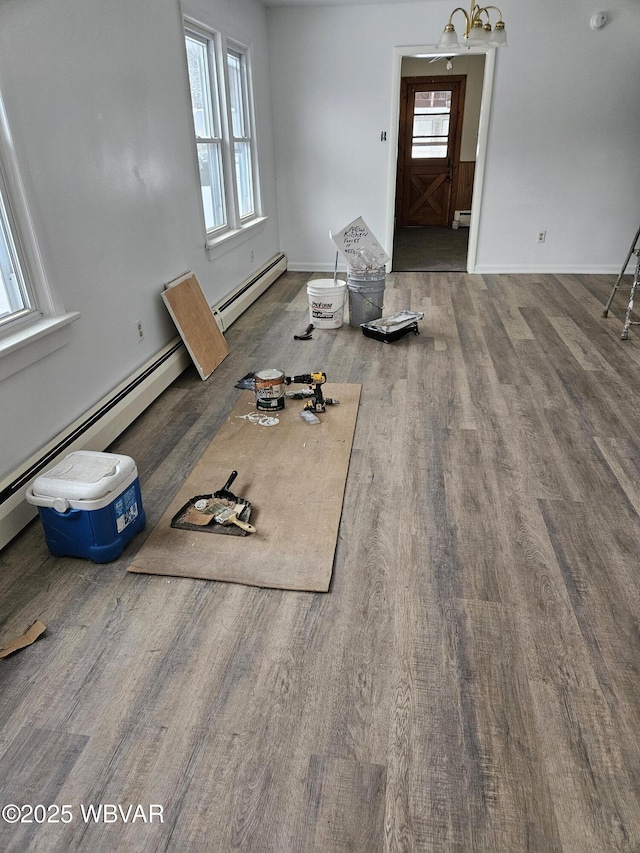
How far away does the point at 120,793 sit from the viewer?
4.56 feet

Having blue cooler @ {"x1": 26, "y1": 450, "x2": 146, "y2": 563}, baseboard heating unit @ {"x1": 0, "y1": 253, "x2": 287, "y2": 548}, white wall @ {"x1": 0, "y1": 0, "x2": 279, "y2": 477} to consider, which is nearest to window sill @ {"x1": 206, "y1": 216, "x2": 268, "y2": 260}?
white wall @ {"x1": 0, "y1": 0, "x2": 279, "y2": 477}

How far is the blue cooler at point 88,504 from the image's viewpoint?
6.61ft

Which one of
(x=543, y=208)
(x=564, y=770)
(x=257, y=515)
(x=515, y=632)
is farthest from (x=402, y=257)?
(x=564, y=770)

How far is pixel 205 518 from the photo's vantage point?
92.0 inches

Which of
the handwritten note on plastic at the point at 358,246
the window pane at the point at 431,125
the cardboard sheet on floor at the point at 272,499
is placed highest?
the window pane at the point at 431,125

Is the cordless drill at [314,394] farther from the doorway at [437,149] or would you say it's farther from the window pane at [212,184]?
the doorway at [437,149]

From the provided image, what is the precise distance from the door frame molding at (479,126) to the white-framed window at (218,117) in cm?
155

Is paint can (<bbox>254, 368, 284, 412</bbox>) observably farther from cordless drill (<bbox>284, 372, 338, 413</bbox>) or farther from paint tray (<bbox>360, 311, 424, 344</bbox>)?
paint tray (<bbox>360, 311, 424, 344</bbox>)

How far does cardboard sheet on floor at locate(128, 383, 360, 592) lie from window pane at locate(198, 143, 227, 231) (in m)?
1.99

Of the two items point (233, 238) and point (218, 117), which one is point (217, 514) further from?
point (218, 117)

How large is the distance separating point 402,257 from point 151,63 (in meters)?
4.41

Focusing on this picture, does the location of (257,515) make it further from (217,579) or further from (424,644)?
(424,644)

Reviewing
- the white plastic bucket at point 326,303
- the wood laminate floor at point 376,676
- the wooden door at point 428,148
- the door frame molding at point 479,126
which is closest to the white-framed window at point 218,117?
the white plastic bucket at point 326,303

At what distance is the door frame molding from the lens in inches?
220
